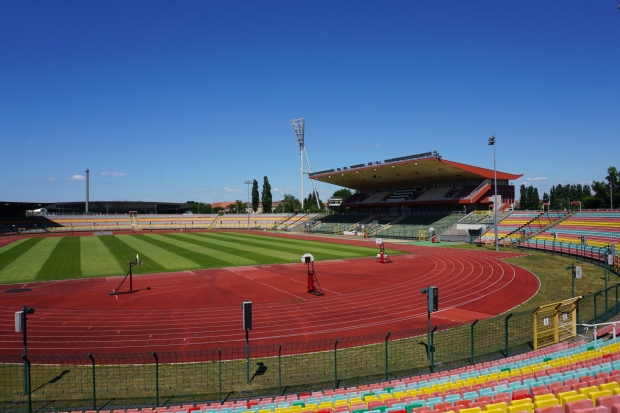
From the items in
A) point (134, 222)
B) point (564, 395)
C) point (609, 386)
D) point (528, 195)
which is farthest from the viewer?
point (528, 195)

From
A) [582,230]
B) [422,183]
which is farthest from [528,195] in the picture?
[582,230]

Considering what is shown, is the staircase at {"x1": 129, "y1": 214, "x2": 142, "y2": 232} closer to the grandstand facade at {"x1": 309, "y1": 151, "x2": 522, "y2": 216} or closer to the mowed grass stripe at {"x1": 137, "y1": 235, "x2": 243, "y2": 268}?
the grandstand facade at {"x1": 309, "y1": 151, "x2": 522, "y2": 216}

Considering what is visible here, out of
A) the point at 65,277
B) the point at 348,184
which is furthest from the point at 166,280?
the point at 348,184

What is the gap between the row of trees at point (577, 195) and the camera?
242ft

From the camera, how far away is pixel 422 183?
75500 mm

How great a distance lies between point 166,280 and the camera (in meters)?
28.6

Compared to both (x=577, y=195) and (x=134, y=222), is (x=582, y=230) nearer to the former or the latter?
(x=134, y=222)

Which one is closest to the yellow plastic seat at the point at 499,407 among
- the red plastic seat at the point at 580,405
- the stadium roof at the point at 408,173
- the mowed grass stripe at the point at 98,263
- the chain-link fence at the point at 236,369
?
the red plastic seat at the point at 580,405

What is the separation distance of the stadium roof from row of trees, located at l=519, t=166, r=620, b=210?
20.9 m

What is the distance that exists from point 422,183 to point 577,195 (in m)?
110

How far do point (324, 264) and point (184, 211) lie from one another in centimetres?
11926

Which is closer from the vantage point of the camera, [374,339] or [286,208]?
[374,339]

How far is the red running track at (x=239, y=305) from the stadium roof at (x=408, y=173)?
89.6ft

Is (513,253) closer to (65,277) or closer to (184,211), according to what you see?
(65,277)
